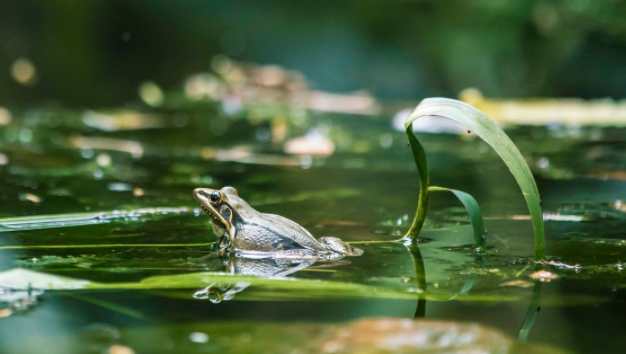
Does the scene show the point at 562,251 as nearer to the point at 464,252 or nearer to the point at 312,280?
the point at 464,252

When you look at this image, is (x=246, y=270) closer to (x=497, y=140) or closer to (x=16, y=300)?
(x=16, y=300)

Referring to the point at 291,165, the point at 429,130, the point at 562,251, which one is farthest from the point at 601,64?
the point at 562,251

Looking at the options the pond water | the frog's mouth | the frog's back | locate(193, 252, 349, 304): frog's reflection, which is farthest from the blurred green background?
locate(193, 252, 349, 304): frog's reflection

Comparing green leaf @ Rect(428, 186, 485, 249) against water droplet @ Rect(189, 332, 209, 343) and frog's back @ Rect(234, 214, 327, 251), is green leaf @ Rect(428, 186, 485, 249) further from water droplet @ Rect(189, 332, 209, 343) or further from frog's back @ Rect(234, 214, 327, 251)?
water droplet @ Rect(189, 332, 209, 343)

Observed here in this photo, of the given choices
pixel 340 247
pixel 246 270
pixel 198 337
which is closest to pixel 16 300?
pixel 198 337

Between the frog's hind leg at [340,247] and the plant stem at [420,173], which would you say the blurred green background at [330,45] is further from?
the frog's hind leg at [340,247]

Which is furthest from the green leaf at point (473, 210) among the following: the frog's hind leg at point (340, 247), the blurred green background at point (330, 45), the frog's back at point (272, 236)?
the blurred green background at point (330, 45)

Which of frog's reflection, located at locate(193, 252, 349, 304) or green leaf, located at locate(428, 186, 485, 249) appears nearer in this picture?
frog's reflection, located at locate(193, 252, 349, 304)
